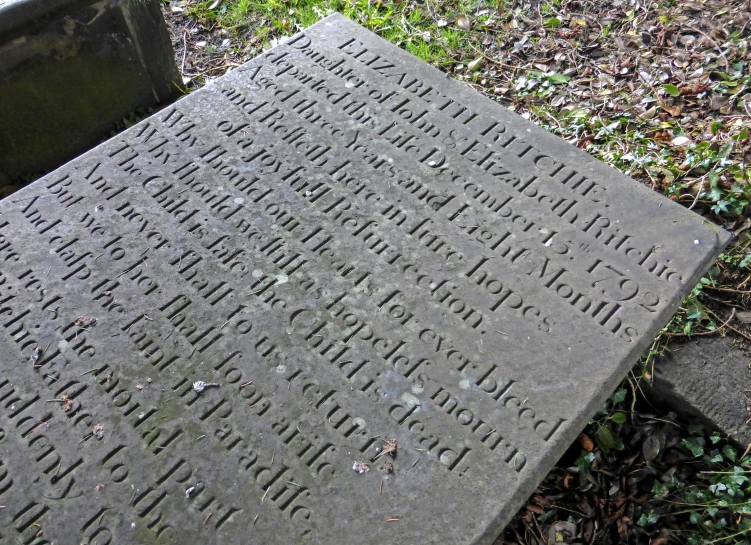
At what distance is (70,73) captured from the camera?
10.9ft

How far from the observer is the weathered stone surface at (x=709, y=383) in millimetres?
2285

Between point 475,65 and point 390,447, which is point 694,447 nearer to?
point 390,447

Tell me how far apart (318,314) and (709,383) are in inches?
59.1

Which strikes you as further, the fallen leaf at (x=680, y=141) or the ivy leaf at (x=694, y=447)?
the fallen leaf at (x=680, y=141)

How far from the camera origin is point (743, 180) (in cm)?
284

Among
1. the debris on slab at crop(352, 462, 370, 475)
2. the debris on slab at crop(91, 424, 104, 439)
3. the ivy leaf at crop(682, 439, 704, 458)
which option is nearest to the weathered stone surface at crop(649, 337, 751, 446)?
the ivy leaf at crop(682, 439, 704, 458)

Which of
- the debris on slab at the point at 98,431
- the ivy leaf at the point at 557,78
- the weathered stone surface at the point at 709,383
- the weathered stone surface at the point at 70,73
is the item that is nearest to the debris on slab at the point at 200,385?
the debris on slab at the point at 98,431

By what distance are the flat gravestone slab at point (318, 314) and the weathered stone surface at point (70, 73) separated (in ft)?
3.05

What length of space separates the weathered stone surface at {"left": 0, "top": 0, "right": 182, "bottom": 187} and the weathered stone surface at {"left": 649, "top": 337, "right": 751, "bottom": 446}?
3.12 metres

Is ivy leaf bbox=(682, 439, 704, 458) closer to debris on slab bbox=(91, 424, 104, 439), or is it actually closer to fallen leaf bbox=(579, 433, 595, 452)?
fallen leaf bbox=(579, 433, 595, 452)

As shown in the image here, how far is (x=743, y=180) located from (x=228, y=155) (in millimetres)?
2303

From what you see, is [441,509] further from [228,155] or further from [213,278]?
[228,155]


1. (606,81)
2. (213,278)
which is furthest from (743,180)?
(213,278)

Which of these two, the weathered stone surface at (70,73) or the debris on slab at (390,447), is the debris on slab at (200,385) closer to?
the debris on slab at (390,447)
